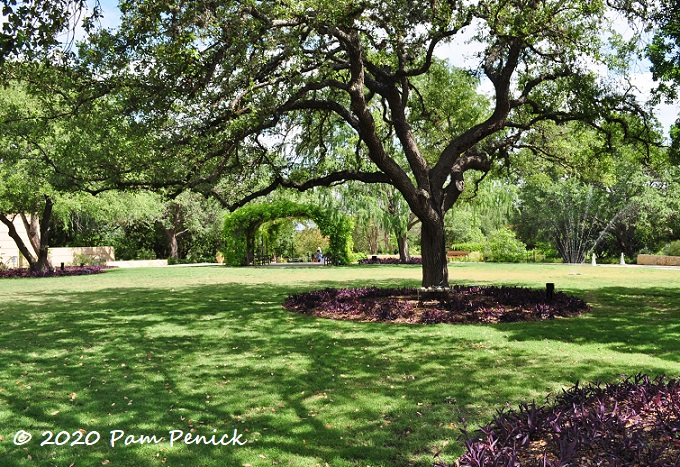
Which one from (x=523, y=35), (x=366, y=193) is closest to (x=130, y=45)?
(x=523, y=35)

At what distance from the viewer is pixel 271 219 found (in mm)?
35125

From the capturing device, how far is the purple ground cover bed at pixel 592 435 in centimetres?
291

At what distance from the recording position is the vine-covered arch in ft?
110

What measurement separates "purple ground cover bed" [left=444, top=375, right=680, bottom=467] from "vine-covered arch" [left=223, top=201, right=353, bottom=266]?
29.7m

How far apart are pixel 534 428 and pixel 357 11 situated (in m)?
8.13

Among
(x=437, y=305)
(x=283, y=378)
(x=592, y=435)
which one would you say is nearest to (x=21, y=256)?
(x=437, y=305)

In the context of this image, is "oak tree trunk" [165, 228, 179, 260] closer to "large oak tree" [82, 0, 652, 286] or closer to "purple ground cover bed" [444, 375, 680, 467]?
"large oak tree" [82, 0, 652, 286]

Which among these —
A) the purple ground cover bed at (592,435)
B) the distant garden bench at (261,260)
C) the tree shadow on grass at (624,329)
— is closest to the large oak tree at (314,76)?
the tree shadow on grass at (624,329)

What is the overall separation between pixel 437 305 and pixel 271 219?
24537 millimetres

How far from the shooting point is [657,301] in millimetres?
13438

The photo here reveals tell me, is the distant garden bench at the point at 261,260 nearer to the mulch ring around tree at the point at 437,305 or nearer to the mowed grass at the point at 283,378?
the mulch ring around tree at the point at 437,305

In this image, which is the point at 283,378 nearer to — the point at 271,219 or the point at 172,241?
the point at 271,219

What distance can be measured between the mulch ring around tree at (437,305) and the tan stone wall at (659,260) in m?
24.1

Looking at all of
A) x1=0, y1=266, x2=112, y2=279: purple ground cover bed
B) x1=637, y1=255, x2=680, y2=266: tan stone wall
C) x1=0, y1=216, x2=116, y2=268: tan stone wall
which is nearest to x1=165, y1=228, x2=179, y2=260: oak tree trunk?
x1=0, y1=216, x2=116, y2=268: tan stone wall
